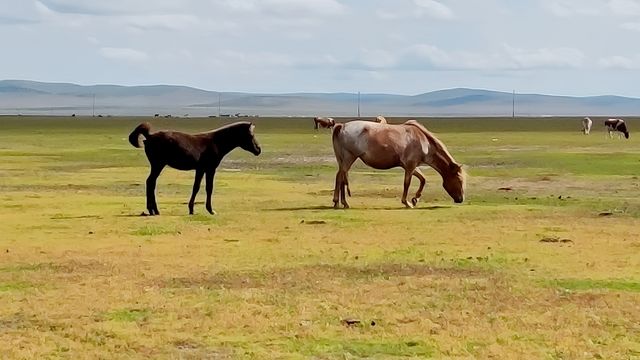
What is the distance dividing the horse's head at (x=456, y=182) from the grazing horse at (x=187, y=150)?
5.17 meters

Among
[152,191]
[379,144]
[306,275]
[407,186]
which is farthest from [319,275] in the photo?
[379,144]

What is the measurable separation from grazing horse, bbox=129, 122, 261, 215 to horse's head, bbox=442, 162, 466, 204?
5171 millimetres

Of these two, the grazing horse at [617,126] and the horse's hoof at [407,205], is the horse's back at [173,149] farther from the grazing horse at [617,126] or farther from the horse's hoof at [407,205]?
the grazing horse at [617,126]

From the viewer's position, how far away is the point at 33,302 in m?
12.8

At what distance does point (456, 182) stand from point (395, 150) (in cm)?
159

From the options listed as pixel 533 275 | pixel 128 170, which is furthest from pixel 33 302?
pixel 128 170

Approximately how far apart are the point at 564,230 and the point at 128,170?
22.0m

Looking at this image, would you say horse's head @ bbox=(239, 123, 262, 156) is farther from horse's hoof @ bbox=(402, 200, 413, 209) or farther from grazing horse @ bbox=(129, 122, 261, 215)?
horse's hoof @ bbox=(402, 200, 413, 209)

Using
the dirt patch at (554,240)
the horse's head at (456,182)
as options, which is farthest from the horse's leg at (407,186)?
the dirt patch at (554,240)

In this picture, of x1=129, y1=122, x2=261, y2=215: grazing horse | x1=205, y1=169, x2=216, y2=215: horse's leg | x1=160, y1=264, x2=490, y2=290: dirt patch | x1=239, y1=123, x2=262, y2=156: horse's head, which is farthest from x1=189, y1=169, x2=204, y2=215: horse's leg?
x1=160, y1=264, x2=490, y2=290: dirt patch

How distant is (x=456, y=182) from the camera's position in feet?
86.0

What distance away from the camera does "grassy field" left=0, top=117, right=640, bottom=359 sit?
10.9 meters

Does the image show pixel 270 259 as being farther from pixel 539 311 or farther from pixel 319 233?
pixel 539 311

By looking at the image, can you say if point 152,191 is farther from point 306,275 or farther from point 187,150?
point 306,275
